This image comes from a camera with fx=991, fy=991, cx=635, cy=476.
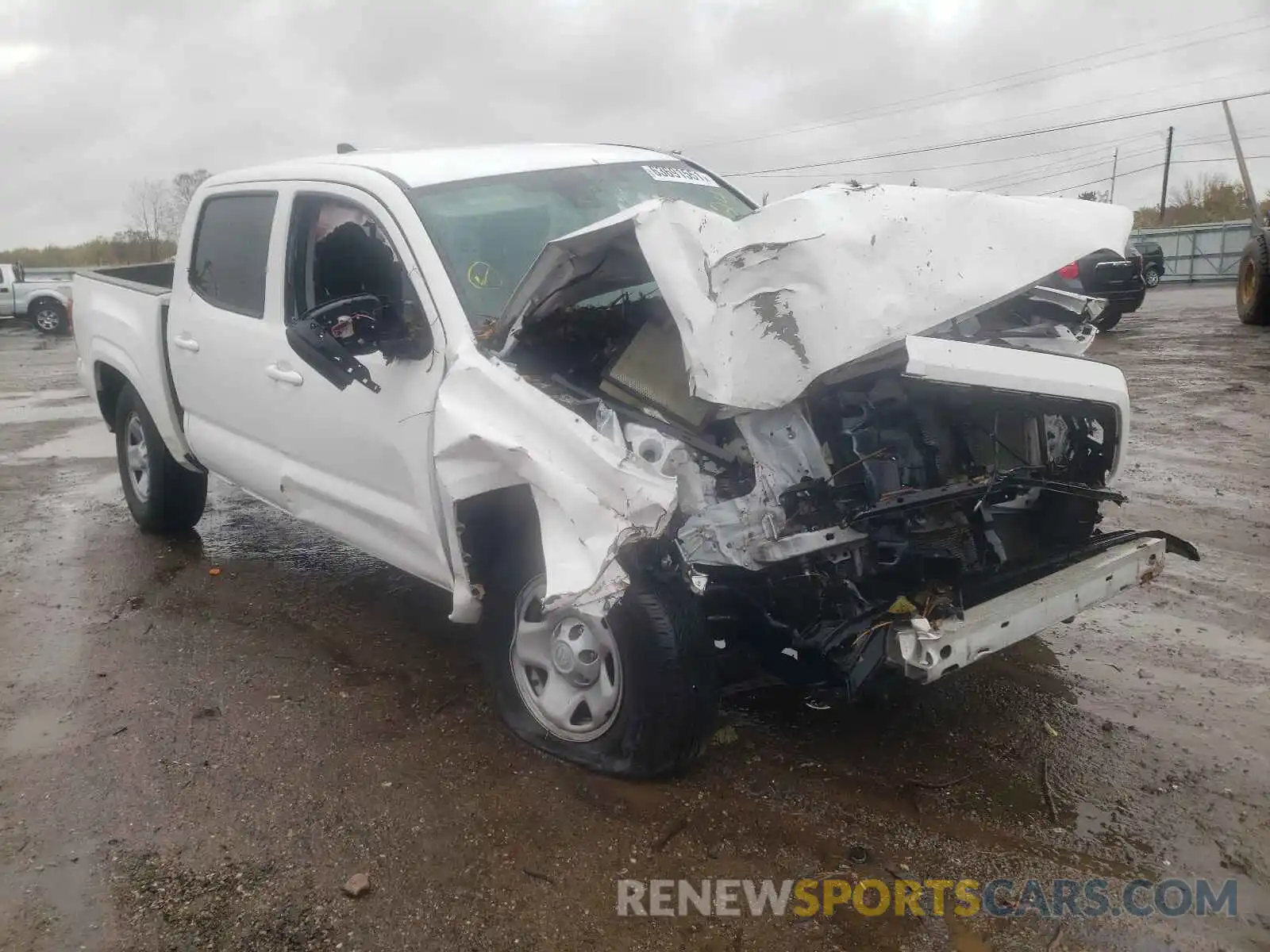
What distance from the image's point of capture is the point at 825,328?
271cm

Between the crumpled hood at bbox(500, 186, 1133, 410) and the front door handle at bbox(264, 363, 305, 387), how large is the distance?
1150mm

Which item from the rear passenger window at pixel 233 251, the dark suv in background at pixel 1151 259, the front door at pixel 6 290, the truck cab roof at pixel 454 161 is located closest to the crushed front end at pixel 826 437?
the truck cab roof at pixel 454 161

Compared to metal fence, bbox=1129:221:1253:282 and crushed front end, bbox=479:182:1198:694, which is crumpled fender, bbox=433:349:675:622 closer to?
crushed front end, bbox=479:182:1198:694

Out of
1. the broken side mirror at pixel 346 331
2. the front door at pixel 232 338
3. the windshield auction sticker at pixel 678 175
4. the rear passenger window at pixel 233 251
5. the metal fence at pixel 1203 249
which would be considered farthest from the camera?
the metal fence at pixel 1203 249

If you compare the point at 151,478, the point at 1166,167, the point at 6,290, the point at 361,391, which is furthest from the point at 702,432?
the point at 1166,167

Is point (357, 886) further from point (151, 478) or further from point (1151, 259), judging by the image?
point (1151, 259)

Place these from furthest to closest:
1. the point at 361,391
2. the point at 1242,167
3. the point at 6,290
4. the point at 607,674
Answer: the point at 6,290
the point at 1242,167
the point at 361,391
the point at 607,674

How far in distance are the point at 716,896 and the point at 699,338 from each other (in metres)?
1.51

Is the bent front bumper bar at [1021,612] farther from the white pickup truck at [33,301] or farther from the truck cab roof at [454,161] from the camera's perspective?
the white pickup truck at [33,301]

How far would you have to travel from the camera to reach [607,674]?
3.06 m

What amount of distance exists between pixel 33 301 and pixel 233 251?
23.7m

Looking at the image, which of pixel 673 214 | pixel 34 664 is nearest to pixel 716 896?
pixel 673 214

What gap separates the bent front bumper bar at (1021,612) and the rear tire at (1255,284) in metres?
11.8

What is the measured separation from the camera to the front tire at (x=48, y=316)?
24.2 m
